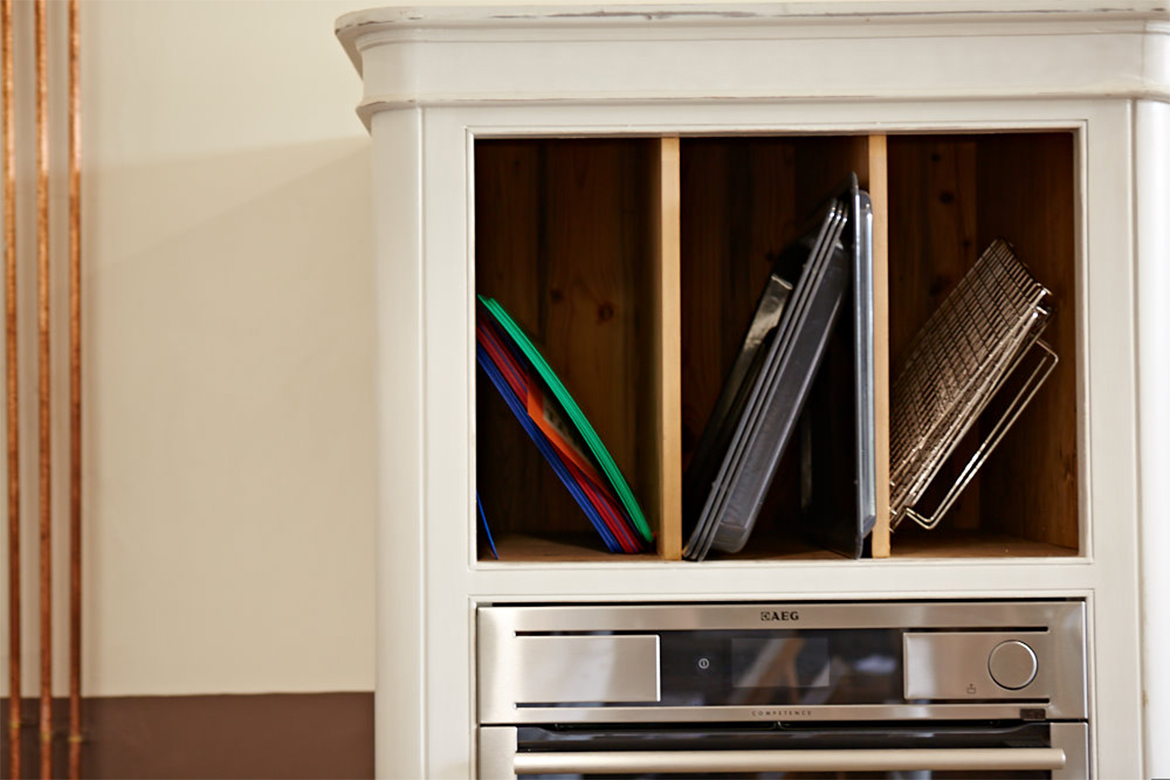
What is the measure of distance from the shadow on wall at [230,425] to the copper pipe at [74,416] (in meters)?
0.02

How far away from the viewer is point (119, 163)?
55.7 inches

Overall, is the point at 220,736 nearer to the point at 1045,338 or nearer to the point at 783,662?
the point at 783,662

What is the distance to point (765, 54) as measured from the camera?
0.96 metres

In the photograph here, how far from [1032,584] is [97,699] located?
4.00 feet

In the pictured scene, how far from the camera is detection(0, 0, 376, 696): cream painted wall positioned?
141cm

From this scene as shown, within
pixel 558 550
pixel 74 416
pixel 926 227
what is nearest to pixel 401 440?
pixel 558 550

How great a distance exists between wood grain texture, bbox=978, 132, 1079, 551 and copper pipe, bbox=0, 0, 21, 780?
50.8 inches

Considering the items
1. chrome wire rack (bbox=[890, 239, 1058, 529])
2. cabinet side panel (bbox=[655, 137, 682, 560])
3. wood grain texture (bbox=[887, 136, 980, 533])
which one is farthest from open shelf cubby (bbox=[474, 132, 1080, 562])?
cabinet side panel (bbox=[655, 137, 682, 560])

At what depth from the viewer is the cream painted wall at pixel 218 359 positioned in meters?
1.41

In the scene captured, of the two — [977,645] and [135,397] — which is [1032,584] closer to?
[977,645]

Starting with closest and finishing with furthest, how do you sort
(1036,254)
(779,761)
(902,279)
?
(779,761)
(1036,254)
(902,279)

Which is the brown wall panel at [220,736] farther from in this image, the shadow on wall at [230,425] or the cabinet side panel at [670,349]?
the cabinet side panel at [670,349]

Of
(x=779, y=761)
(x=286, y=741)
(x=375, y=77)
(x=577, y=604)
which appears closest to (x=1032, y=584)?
(x=779, y=761)

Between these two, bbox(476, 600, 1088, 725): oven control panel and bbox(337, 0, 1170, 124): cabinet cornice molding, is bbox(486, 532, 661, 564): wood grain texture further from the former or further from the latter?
bbox(337, 0, 1170, 124): cabinet cornice molding
